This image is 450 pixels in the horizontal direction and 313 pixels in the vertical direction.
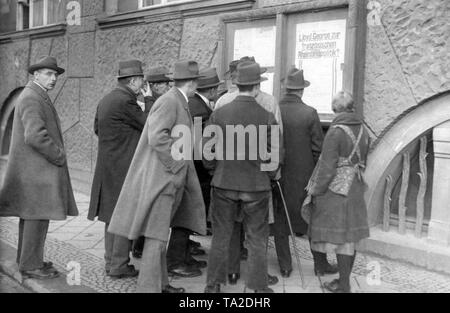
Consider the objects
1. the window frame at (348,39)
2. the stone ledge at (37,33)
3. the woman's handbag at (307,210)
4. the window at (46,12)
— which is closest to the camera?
the woman's handbag at (307,210)

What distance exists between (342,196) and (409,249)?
1307 mm

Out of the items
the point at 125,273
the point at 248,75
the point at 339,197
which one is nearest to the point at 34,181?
the point at 125,273

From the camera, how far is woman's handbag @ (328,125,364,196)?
409cm

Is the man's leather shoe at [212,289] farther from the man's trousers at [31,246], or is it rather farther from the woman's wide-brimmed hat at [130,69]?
the woman's wide-brimmed hat at [130,69]

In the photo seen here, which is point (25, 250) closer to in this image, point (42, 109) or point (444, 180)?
point (42, 109)

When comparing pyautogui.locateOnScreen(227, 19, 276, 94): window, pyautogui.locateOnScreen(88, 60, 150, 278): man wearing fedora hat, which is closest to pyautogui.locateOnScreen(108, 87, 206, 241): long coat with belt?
pyautogui.locateOnScreen(88, 60, 150, 278): man wearing fedora hat

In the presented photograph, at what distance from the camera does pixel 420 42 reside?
16.1ft

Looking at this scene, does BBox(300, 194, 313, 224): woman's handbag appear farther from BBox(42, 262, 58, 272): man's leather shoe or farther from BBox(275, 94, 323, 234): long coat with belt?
BBox(42, 262, 58, 272): man's leather shoe

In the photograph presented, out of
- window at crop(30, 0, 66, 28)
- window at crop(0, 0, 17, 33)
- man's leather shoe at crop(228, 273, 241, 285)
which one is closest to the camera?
man's leather shoe at crop(228, 273, 241, 285)

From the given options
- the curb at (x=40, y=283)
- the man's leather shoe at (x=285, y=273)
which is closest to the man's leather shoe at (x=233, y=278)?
the man's leather shoe at (x=285, y=273)

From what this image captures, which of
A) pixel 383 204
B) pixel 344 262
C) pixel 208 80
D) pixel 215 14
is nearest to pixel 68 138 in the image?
pixel 215 14

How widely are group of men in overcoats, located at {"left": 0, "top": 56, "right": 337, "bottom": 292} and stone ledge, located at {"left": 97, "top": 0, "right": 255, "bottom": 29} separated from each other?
1.72 m

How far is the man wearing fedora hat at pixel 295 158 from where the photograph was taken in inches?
181

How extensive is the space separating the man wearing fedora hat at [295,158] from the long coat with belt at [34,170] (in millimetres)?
1881
